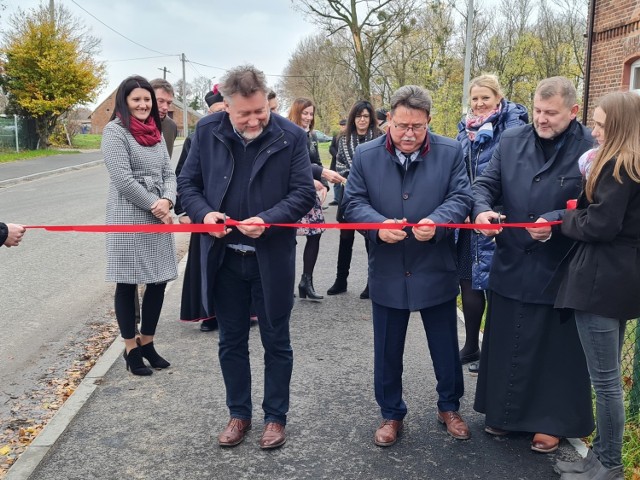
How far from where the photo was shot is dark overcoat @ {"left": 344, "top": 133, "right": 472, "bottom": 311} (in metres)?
3.68

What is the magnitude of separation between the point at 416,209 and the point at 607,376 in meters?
1.31

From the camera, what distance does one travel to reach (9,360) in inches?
211

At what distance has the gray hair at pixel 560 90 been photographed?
349cm

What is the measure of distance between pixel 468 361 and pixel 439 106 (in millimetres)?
20635

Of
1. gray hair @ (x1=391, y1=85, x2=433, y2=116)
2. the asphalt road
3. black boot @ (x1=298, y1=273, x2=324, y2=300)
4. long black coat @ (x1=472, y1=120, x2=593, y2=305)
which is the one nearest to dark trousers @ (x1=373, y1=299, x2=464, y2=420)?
long black coat @ (x1=472, y1=120, x2=593, y2=305)

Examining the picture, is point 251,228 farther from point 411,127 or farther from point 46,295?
point 46,295

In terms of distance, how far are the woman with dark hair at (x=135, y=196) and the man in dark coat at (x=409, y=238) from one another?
1.58 m

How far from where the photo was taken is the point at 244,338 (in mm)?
3896

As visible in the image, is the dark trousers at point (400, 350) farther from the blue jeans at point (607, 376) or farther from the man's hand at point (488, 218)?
the blue jeans at point (607, 376)

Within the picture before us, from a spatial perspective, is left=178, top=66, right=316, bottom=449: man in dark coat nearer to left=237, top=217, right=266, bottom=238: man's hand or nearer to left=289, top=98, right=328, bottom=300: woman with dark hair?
left=237, top=217, right=266, bottom=238: man's hand

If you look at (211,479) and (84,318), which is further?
(84,318)

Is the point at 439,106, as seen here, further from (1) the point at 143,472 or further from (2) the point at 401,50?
(1) the point at 143,472

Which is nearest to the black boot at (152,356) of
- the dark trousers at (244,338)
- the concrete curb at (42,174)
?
the dark trousers at (244,338)

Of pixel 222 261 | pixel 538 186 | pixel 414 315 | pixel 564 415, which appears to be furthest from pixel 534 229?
pixel 414 315
